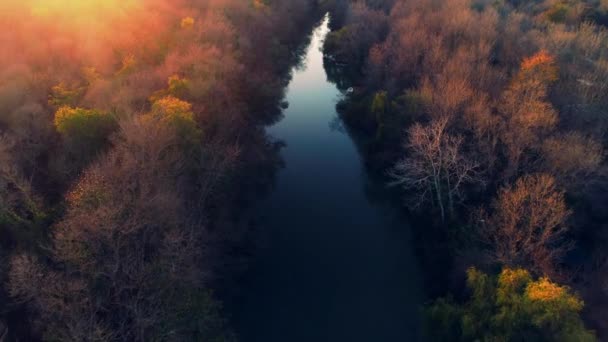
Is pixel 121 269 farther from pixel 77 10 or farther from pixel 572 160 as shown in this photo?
pixel 77 10

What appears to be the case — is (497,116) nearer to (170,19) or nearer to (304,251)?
(304,251)

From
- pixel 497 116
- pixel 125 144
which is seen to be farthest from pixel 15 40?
pixel 497 116

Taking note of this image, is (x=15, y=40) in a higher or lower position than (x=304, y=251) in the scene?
higher

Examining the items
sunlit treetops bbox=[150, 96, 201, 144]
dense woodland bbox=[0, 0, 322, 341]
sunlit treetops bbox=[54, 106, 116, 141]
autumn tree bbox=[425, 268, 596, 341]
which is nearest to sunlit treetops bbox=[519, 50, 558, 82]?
autumn tree bbox=[425, 268, 596, 341]

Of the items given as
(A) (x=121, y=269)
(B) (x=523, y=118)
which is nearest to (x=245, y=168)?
(A) (x=121, y=269)

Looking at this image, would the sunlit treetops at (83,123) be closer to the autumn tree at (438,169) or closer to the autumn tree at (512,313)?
the autumn tree at (438,169)

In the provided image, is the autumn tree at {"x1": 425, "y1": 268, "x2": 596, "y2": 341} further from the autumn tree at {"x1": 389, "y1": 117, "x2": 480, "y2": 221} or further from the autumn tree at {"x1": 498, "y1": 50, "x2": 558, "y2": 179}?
the autumn tree at {"x1": 498, "y1": 50, "x2": 558, "y2": 179}
